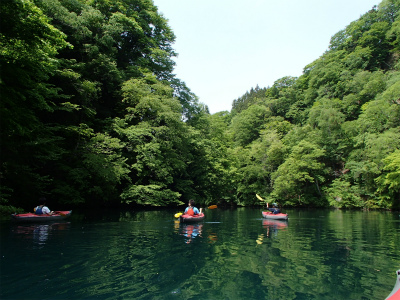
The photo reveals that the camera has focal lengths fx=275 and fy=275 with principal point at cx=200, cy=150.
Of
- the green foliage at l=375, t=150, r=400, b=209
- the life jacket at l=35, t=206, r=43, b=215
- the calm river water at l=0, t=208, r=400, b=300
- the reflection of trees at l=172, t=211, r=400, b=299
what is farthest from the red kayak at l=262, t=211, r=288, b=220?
the life jacket at l=35, t=206, r=43, b=215

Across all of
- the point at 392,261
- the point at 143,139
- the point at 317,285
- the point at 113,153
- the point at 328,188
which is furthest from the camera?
the point at 328,188

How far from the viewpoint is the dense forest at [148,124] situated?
13.0 meters

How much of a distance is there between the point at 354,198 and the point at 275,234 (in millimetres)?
22896

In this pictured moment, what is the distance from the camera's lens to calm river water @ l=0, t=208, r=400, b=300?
4906 mm

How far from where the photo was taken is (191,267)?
21.2ft

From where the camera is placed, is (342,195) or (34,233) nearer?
(34,233)

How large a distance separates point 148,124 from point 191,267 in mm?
17467

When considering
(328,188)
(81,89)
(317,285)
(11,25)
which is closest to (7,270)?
(317,285)

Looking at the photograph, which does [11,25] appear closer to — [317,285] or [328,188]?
[317,285]

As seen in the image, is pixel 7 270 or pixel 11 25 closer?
pixel 7 270

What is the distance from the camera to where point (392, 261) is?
7.24 meters

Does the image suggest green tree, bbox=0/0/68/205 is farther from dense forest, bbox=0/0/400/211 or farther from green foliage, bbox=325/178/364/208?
green foliage, bbox=325/178/364/208

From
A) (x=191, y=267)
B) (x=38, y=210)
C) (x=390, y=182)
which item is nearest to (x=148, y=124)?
(x=38, y=210)

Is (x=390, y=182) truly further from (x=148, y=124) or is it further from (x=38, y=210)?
(x=38, y=210)
